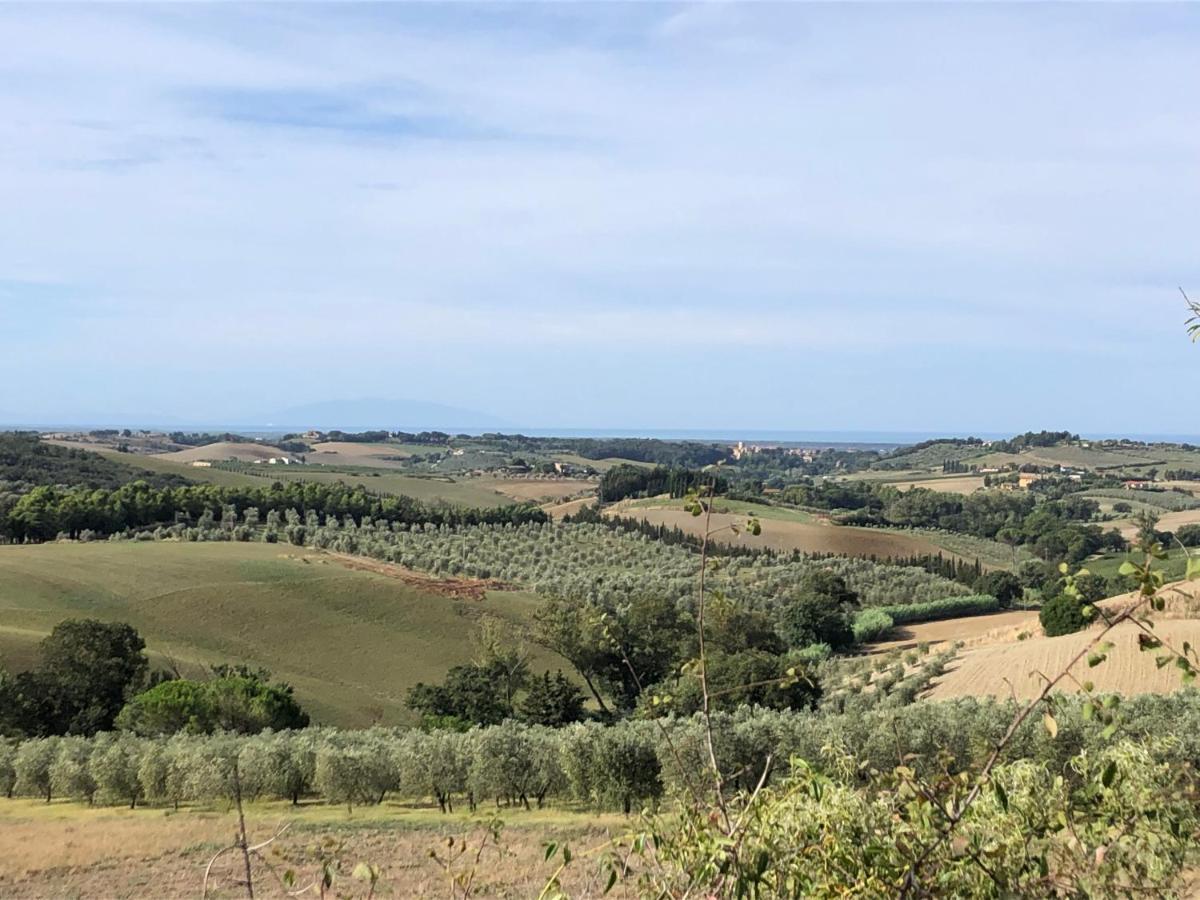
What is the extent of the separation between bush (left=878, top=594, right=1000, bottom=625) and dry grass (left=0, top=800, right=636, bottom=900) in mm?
46647

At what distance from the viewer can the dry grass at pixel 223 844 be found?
17625 mm

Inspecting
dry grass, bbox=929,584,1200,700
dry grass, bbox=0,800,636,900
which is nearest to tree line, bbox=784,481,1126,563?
dry grass, bbox=929,584,1200,700

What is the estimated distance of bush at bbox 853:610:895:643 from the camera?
64.1 m

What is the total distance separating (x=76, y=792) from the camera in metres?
30.5

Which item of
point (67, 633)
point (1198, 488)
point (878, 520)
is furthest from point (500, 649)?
point (1198, 488)

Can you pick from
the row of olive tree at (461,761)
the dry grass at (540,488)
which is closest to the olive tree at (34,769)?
the row of olive tree at (461,761)

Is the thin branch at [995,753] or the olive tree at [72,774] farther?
the olive tree at [72,774]

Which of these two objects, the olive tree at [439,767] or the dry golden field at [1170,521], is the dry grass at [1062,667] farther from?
the dry golden field at [1170,521]

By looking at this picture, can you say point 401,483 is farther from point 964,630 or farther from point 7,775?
point 7,775

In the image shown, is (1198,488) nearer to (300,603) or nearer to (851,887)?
(300,603)

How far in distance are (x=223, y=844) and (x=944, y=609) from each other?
58764 mm

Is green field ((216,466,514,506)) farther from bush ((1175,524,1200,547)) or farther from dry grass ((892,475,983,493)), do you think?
bush ((1175,524,1200,547))

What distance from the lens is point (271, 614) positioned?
185 ft

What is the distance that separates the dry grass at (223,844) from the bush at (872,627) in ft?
132
